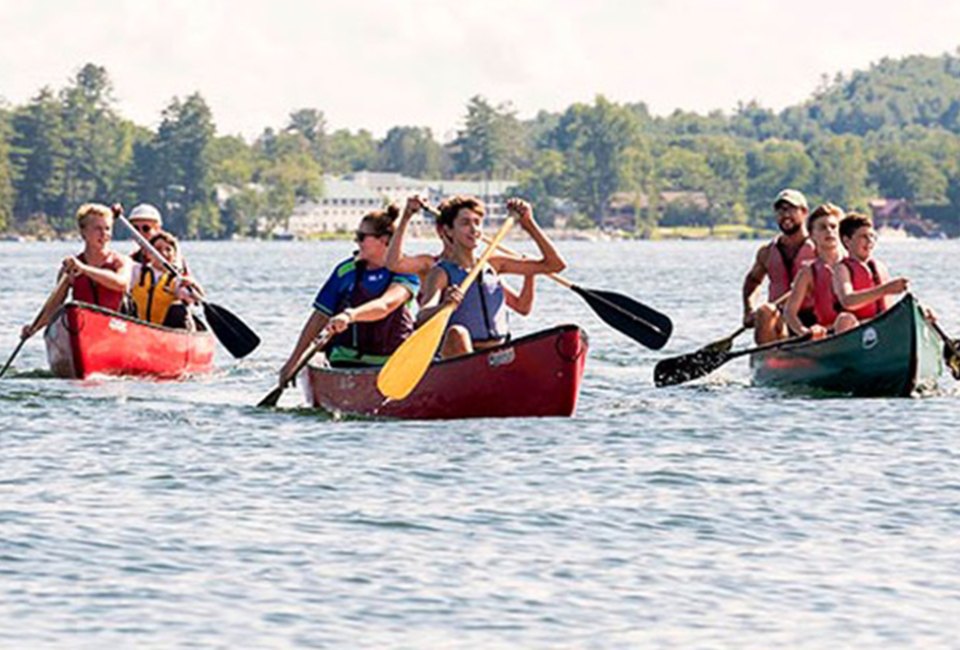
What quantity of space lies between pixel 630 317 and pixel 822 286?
177 centimetres

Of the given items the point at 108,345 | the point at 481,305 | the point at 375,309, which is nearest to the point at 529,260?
the point at 481,305

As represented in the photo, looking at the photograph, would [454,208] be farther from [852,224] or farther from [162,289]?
[162,289]

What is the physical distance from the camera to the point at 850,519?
42.6 feet

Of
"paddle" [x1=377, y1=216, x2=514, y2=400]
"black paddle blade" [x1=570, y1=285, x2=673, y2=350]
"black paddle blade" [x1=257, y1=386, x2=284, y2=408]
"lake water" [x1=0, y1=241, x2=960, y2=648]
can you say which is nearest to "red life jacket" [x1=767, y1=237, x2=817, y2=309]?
"lake water" [x1=0, y1=241, x2=960, y2=648]

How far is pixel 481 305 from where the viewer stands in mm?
16562

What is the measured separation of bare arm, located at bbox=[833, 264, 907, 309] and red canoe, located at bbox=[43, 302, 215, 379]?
6.19 m

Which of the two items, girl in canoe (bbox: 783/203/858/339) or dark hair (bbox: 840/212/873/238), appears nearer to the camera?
dark hair (bbox: 840/212/873/238)

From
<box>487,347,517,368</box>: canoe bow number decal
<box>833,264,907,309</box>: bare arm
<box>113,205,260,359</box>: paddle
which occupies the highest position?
<box>833,264,907,309</box>: bare arm

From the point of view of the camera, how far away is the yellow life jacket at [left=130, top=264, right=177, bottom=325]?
22234 mm

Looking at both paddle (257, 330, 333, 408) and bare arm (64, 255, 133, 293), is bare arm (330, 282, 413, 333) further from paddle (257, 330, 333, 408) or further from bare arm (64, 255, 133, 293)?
bare arm (64, 255, 133, 293)

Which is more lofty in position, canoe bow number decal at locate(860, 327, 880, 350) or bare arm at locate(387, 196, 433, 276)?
bare arm at locate(387, 196, 433, 276)

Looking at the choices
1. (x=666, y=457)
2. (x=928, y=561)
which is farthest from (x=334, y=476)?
(x=928, y=561)

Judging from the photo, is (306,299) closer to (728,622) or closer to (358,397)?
(358,397)

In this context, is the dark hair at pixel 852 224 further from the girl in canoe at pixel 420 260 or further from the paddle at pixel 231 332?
the paddle at pixel 231 332
